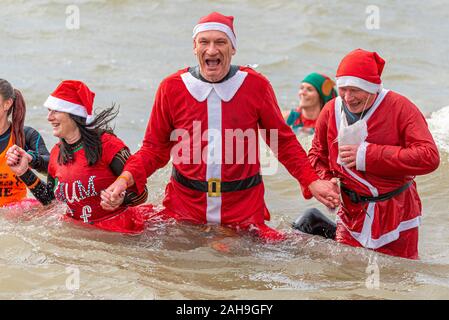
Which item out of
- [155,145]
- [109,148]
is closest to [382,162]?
[155,145]

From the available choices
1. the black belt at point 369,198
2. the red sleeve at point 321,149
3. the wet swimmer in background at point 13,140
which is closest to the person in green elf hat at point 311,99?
the red sleeve at point 321,149

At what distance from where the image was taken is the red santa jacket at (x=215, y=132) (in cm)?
659

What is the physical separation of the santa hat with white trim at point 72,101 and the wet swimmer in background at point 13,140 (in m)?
0.65

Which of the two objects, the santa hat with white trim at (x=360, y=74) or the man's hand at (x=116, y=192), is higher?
the santa hat with white trim at (x=360, y=74)

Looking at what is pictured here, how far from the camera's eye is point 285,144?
673 cm

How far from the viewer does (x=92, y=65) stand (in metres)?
15.0

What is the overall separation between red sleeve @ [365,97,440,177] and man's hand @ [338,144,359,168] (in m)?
0.09

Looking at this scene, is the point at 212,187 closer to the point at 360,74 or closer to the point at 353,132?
the point at 353,132

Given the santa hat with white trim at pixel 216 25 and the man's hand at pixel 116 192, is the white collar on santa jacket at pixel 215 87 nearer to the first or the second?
the santa hat with white trim at pixel 216 25

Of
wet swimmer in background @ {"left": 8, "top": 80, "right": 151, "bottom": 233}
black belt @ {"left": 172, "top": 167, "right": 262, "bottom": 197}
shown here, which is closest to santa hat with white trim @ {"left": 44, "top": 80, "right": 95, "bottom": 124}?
wet swimmer in background @ {"left": 8, "top": 80, "right": 151, "bottom": 233}

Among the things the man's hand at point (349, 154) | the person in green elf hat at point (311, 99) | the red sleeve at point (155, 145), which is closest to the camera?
the man's hand at point (349, 154)

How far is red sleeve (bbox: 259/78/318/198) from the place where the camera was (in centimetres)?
664

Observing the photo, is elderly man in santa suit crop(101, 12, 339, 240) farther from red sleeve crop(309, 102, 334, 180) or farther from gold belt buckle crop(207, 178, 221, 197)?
red sleeve crop(309, 102, 334, 180)

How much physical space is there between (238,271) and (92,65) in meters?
9.02
